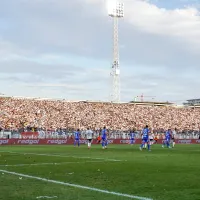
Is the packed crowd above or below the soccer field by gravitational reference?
above

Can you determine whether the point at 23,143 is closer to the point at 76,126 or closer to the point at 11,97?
the point at 76,126

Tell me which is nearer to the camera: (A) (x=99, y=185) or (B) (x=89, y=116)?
A: (A) (x=99, y=185)

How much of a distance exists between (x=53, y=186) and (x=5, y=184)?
4.43 ft

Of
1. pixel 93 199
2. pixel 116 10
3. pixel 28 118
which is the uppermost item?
pixel 116 10

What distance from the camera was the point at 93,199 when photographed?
9.27 m

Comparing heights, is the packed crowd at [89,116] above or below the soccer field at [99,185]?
above

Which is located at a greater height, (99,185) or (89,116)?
(89,116)

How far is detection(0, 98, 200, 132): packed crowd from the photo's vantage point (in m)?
64.9

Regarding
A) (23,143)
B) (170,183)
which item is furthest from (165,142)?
(170,183)

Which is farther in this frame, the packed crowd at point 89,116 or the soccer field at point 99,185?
the packed crowd at point 89,116

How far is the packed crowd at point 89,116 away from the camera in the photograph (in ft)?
213

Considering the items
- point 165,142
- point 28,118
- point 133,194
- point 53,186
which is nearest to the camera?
point 133,194

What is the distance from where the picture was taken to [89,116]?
237 ft

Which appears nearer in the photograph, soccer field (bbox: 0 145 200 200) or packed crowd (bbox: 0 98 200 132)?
soccer field (bbox: 0 145 200 200)
